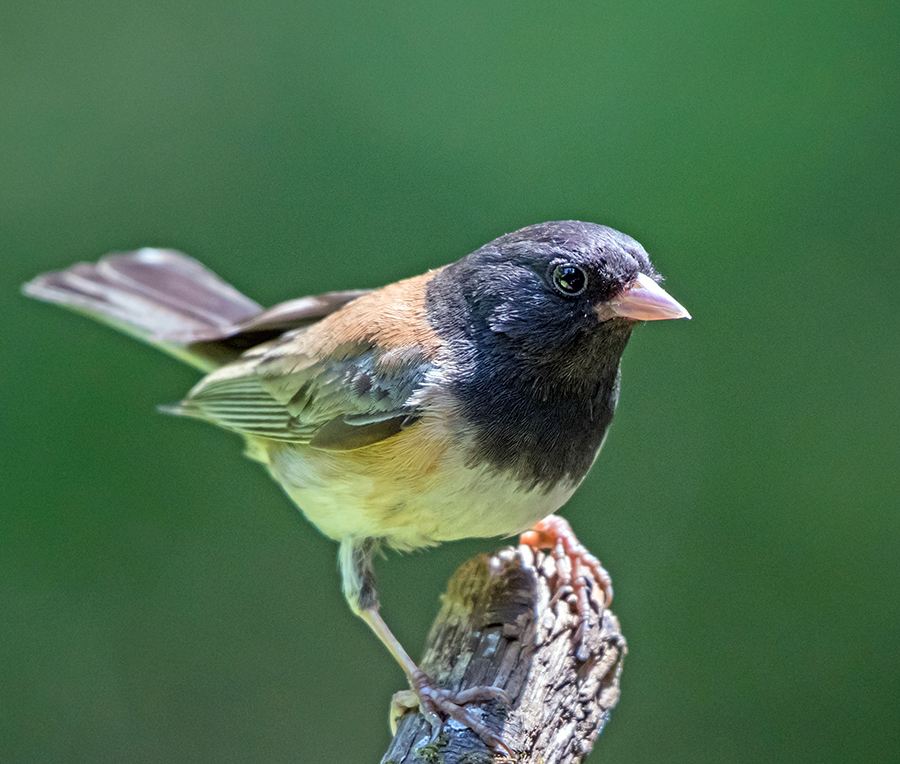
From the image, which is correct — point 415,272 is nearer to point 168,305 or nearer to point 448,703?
point 168,305

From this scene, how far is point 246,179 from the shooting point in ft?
14.4

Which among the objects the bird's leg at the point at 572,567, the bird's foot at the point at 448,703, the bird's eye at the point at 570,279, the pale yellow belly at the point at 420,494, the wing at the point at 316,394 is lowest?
the bird's foot at the point at 448,703

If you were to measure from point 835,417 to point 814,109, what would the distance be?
1.22 metres

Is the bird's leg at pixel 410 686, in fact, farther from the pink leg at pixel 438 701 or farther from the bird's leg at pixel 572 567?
the bird's leg at pixel 572 567

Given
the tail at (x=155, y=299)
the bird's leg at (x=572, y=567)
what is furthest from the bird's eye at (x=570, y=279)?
the tail at (x=155, y=299)

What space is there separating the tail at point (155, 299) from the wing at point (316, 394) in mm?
234

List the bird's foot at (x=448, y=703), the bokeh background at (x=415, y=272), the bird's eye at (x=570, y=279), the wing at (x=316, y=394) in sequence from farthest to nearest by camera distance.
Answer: the bokeh background at (x=415, y=272), the wing at (x=316, y=394), the bird's eye at (x=570, y=279), the bird's foot at (x=448, y=703)

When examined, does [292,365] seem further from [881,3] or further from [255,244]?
[881,3]

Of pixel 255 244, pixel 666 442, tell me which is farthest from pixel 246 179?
pixel 666 442

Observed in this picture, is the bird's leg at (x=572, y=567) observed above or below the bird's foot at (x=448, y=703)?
above

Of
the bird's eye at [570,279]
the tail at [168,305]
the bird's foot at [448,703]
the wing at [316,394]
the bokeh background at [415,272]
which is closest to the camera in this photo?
the bird's foot at [448,703]

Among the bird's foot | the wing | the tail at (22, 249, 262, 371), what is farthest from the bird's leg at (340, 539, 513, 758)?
the tail at (22, 249, 262, 371)

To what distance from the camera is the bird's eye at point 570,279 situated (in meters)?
2.36

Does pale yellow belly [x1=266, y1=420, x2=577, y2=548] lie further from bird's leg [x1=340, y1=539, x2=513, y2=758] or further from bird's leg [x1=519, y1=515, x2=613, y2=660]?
bird's leg [x1=519, y1=515, x2=613, y2=660]
